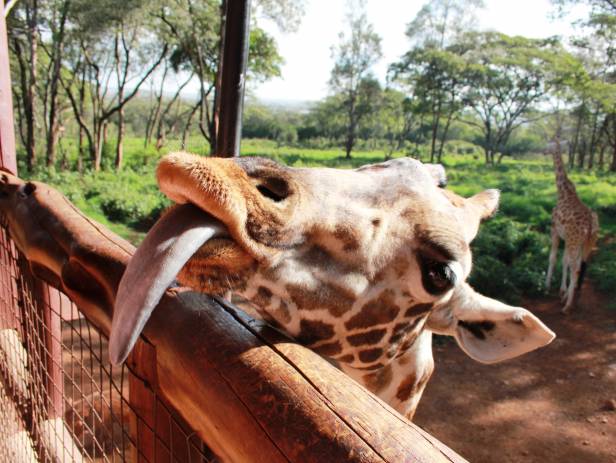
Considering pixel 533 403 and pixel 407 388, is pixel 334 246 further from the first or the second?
pixel 533 403

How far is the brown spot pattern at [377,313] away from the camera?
4.57ft

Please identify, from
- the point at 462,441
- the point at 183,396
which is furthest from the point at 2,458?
the point at 462,441

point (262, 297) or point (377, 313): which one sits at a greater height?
point (262, 297)

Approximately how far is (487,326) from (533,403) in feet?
15.6

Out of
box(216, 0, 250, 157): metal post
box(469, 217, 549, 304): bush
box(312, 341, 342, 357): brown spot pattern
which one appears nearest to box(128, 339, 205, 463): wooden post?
box(312, 341, 342, 357): brown spot pattern

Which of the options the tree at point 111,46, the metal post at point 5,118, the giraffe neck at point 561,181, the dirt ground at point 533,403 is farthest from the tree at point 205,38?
the metal post at point 5,118

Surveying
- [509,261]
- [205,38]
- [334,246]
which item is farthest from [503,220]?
[334,246]

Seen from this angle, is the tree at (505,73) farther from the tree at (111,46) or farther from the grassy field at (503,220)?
the tree at (111,46)

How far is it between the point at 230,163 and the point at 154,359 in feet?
1.71

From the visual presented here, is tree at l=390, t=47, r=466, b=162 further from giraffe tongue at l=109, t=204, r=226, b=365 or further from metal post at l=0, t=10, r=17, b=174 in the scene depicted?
giraffe tongue at l=109, t=204, r=226, b=365

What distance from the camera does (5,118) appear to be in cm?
295

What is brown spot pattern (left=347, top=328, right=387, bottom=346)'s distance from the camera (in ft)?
4.68

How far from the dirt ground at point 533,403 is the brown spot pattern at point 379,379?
3.71 metres

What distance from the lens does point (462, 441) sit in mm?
5043
